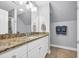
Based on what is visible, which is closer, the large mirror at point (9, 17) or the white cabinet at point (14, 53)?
the white cabinet at point (14, 53)

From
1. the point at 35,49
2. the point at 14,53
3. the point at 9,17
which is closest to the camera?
the point at 14,53

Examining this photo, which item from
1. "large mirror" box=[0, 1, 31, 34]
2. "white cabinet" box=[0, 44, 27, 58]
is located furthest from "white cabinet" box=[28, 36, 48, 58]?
"large mirror" box=[0, 1, 31, 34]

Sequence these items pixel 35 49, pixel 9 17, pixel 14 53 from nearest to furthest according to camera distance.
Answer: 1. pixel 14 53
2. pixel 35 49
3. pixel 9 17

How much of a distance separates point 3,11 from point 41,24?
8.03 ft

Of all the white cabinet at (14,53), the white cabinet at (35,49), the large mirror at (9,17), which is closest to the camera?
the white cabinet at (14,53)

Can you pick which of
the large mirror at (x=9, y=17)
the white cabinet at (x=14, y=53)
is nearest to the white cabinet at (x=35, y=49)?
the white cabinet at (x=14, y=53)

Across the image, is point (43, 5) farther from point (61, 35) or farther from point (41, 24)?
point (61, 35)

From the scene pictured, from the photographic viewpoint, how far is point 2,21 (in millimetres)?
1895

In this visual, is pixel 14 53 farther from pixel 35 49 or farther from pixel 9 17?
pixel 9 17

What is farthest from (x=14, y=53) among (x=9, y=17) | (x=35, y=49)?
(x=9, y=17)

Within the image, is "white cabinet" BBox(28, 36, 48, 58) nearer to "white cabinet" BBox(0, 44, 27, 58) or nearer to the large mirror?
"white cabinet" BBox(0, 44, 27, 58)

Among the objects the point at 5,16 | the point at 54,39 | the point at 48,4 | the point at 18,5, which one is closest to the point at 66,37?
the point at 54,39

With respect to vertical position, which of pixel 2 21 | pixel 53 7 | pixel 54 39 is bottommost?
pixel 54 39

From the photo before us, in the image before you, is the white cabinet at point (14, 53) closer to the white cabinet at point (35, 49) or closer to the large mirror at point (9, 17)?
the white cabinet at point (35, 49)
